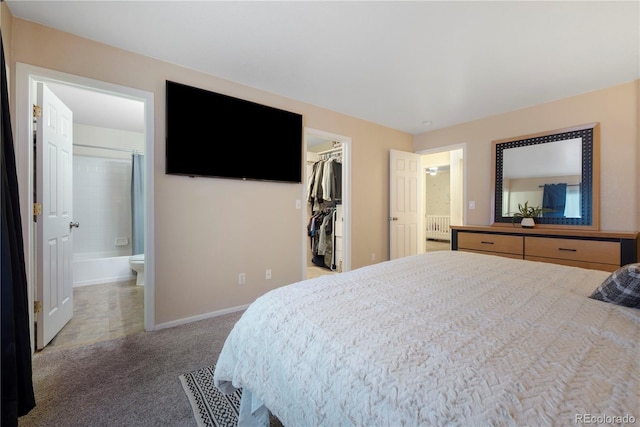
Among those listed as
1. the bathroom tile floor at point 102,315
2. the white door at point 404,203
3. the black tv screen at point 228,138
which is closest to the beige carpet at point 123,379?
the bathroom tile floor at point 102,315

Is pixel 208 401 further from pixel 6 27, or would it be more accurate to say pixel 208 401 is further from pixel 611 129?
pixel 611 129

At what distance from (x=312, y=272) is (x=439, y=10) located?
354 centimetres

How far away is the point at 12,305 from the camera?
1.07m

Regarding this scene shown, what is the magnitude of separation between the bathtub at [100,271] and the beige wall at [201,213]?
228cm

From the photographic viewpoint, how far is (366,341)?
73 centimetres

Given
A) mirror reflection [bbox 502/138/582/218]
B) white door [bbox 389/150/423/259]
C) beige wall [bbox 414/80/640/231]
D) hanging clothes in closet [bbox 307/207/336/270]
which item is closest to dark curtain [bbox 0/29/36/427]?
hanging clothes in closet [bbox 307/207/336/270]

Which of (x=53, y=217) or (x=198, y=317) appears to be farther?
(x=198, y=317)

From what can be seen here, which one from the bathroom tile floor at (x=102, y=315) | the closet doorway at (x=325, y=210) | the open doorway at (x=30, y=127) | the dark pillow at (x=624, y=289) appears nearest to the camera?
the dark pillow at (x=624, y=289)

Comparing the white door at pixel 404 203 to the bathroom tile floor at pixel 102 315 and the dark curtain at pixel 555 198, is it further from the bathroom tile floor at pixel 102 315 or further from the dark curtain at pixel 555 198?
the bathroom tile floor at pixel 102 315

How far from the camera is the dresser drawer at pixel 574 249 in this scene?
2262mm

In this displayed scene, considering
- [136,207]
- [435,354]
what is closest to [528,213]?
[435,354]

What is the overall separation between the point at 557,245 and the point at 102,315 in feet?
15.0

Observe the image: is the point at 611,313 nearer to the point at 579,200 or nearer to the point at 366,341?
the point at 366,341

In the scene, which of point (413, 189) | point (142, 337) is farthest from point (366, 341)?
point (413, 189)
